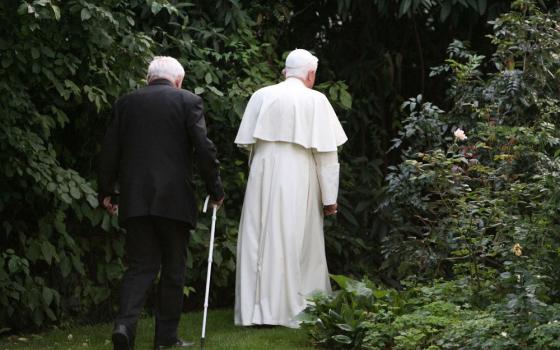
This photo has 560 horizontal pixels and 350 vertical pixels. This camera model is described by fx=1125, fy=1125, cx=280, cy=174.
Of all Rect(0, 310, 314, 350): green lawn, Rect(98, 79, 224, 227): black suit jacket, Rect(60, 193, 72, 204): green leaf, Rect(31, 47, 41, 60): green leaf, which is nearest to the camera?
Rect(98, 79, 224, 227): black suit jacket

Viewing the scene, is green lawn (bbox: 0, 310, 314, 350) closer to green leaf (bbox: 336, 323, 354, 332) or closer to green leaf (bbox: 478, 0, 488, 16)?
green leaf (bbox: 336, 323, 354, 332)

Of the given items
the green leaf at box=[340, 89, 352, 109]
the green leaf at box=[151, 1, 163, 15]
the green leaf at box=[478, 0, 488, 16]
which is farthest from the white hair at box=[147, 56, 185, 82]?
the green leaf at box=[478, 0, 488, 16]

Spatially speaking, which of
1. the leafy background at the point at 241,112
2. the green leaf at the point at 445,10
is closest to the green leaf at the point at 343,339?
the leafy background at the point at 241,112

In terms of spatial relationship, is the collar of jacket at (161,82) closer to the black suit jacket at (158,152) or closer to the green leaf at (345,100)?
the black suit jacket at (158,152)

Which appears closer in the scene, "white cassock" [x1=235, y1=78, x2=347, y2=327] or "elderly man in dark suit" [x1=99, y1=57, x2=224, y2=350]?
"elderly man in dark suit" [x1=99, y1=57, x2=224, y2=350]

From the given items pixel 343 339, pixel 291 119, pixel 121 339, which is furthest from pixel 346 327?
pixel 291 119

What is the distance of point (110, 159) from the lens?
689 cm

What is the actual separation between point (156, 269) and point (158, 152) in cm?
72

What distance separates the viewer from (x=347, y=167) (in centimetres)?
1018

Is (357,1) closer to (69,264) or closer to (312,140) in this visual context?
(312,140)

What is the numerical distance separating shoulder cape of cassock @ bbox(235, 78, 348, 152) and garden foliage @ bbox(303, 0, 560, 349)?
68 cm

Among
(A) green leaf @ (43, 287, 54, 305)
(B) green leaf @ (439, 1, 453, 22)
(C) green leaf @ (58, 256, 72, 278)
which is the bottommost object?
(A) green leaf @ (43, 287, 54, 305)

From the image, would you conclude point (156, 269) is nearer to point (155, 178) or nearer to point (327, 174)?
point (155, 178)

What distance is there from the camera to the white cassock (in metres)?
8.00
